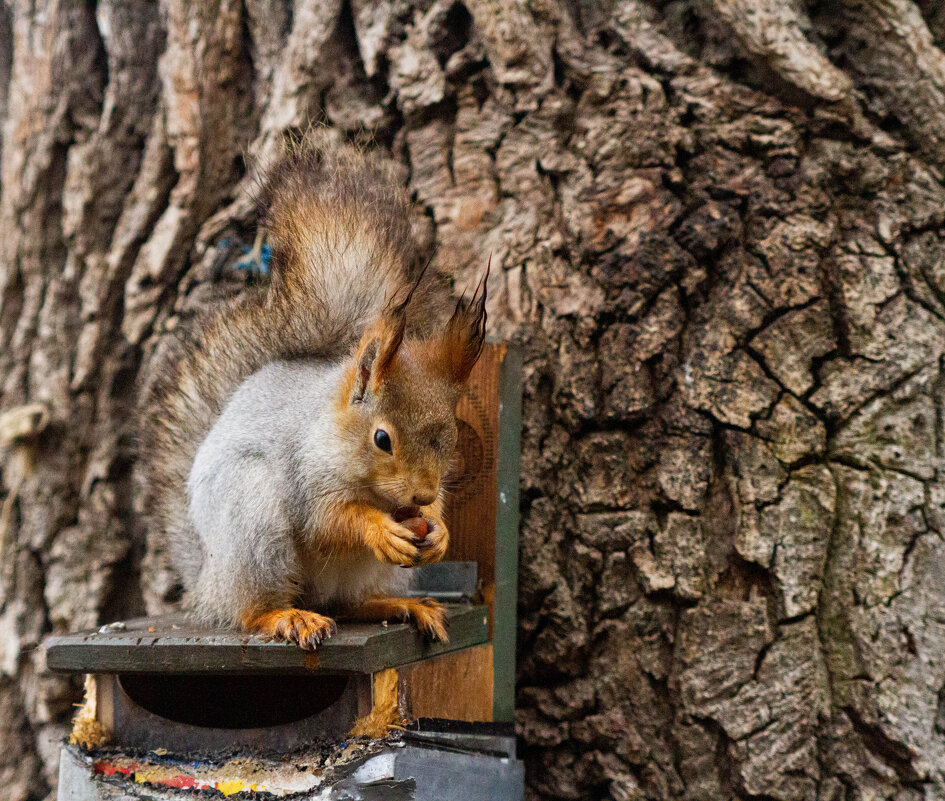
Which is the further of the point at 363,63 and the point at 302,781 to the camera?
the point at 363,63

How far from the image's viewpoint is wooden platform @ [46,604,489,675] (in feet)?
3.02

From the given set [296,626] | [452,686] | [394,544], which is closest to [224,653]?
[296,626]

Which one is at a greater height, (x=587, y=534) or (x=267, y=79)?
(x=267, y=79)

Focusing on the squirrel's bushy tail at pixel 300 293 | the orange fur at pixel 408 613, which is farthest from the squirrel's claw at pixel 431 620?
the squirrel's bushy tail at pixel 300 293

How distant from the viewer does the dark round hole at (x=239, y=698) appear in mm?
1149

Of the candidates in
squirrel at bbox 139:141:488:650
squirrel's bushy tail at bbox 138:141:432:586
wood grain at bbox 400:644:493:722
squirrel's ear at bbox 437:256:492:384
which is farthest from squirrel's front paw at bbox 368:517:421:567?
squirrel's bushy tail at bbox 138:141:432:586

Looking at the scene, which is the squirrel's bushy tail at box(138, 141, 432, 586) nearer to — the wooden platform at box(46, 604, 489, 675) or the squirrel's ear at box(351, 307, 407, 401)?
the squirrel's ear at box(351, 307, 407, 401)

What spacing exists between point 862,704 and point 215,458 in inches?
38.7

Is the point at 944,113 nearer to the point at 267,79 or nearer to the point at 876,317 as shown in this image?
the point at 876,317

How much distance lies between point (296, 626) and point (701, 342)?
78 centimetres

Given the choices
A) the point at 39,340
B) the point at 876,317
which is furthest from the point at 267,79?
the point at 876,317

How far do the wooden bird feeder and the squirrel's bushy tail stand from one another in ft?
0.61

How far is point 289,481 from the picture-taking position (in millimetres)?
1111

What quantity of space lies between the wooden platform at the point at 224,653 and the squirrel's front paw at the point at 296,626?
0.04ft
